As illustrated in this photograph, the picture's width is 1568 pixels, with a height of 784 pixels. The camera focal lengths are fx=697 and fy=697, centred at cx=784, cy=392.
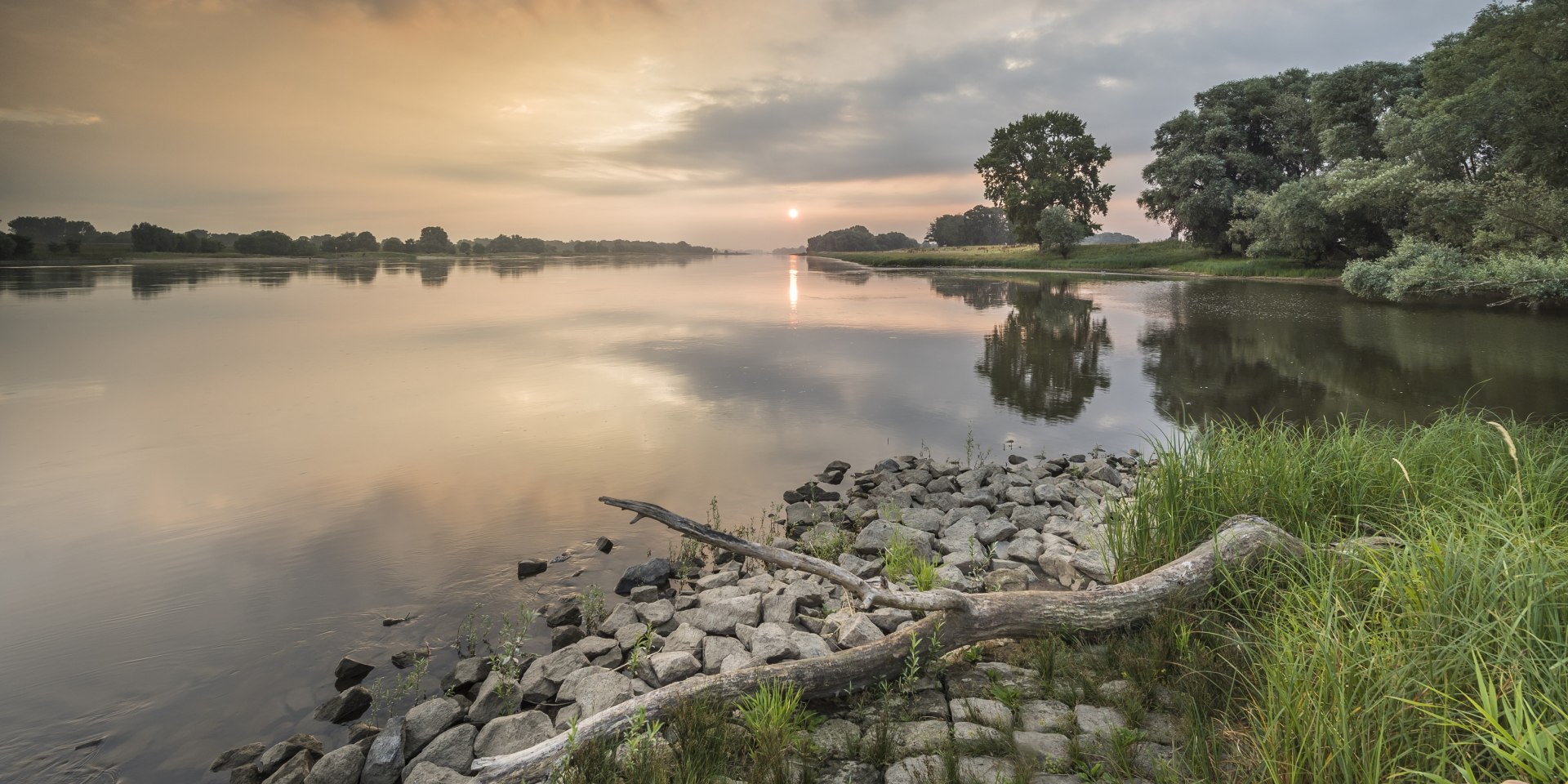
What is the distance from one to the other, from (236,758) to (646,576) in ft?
10.6

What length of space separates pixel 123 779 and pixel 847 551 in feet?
18.4

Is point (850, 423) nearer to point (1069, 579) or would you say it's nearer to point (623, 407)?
point (623, 407)

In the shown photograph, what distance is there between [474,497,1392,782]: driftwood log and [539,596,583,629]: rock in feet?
6.58

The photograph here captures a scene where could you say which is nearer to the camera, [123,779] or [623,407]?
[123,779]

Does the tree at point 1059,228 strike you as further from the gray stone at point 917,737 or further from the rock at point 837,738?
the rock at point 837,738

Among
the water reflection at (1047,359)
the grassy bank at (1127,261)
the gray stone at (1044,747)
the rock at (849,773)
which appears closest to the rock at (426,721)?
the rock at (849,773)

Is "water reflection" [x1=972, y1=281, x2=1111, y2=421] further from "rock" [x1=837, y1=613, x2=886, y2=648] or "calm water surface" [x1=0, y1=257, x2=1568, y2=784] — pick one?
"rock" [x1=837, y1=613, x2=886, y2=648]

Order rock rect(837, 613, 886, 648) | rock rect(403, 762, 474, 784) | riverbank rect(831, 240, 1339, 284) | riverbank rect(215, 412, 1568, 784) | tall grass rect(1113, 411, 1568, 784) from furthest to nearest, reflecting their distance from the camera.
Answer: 1. riverbank rect(831, 240, 1339, 284)
2. rock rect(837, 613, 886, 648)
3. rock rect(403, 762, 474, 784)
4. riverbank rect(215, 412, 1568, 784)
5. tall grass rect(1113, 411, 1568, 784)

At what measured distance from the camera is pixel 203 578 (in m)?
6.86

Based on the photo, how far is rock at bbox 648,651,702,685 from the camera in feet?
15.9

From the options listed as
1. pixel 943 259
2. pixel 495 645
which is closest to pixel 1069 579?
pixel 495 645

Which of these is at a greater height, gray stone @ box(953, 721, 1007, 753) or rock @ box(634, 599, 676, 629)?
gray stone @ box(953, 721, 1007, 753)

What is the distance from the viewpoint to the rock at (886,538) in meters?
7.05

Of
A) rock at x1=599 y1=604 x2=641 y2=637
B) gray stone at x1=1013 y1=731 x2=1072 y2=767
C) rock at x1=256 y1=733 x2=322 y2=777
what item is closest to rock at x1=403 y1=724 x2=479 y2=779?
rock at x1=256 y1=733 x2=322 y2=777
